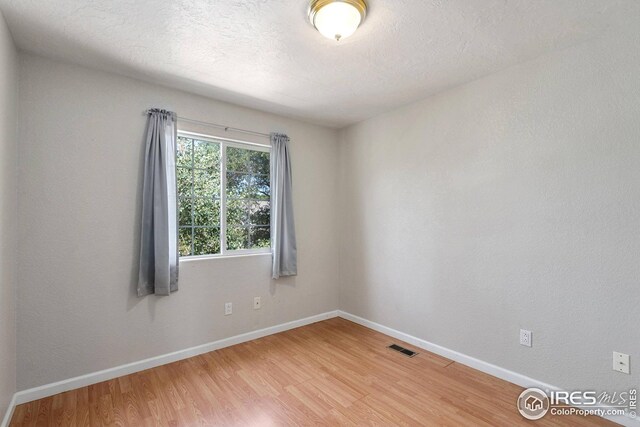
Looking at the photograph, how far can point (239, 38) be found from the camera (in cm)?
203

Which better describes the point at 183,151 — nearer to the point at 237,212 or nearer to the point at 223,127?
the point at 223,127

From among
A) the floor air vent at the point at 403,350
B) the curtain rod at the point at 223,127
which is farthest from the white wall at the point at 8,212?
the floor air vent at the point at 403,350

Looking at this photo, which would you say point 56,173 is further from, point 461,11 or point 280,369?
point 461,11

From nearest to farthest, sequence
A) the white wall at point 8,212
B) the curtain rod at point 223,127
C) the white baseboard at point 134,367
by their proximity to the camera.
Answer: the white wall at point 8,212 < the white baseboard at point 134,367 < the curtain rod at point 223,127

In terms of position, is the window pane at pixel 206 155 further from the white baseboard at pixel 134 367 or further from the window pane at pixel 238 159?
the white baseboard at pixel 134 367

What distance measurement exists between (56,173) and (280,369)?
231 cm

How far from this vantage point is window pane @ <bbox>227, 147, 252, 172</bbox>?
10.5 feet

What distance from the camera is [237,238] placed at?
10.6ft

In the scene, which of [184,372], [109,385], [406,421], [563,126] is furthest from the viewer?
[184,372]

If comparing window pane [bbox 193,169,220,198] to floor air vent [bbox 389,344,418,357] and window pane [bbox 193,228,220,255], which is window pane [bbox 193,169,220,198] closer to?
window pane [bbox 193,228,220,255]

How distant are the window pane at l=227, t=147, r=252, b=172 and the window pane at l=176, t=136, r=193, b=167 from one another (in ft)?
1.29

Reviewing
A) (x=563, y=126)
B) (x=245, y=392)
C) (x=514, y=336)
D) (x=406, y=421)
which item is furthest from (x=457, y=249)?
(x=245, y=392)

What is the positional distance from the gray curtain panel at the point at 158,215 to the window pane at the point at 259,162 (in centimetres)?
88

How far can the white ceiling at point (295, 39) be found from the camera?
1.74 metres
